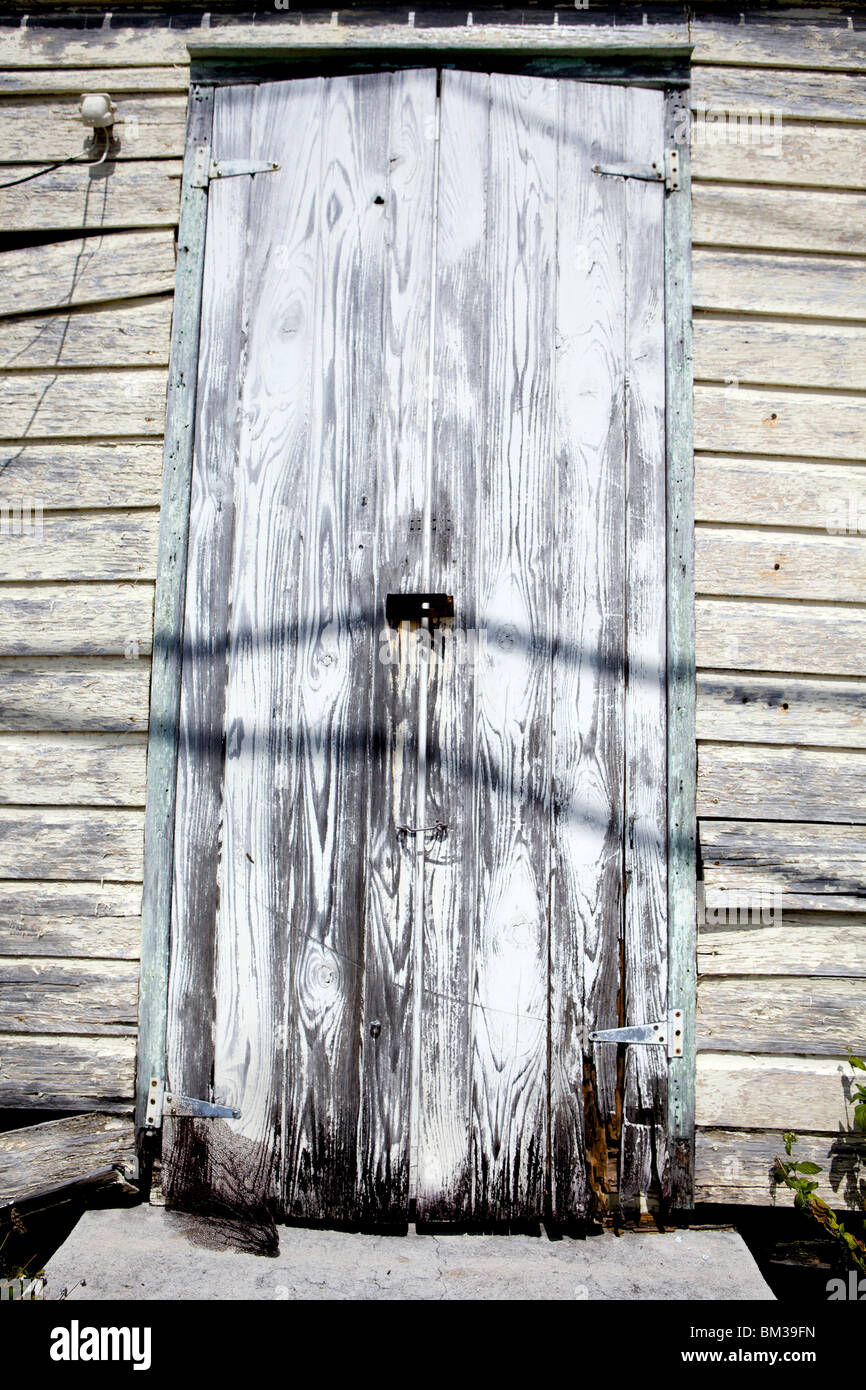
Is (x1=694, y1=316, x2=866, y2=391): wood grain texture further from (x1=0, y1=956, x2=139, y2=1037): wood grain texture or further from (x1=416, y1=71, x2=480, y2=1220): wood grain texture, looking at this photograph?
(x1=0, y1=956, x2=139, y2=1037): wood grain texture

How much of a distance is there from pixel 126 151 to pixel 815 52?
193 centimetres

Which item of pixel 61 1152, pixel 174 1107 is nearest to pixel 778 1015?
pixel 174 1107

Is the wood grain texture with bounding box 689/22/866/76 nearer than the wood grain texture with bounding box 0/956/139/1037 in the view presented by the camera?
No

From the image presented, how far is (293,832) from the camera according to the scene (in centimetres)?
234

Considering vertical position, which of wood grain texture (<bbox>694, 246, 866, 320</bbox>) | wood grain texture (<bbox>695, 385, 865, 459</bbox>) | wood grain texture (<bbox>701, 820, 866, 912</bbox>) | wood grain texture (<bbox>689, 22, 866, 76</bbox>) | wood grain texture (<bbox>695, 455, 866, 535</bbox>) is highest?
wood grain texture (<bbox>689, 22, 866, 76</bbox>)

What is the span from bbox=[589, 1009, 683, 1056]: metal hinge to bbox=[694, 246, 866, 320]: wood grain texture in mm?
1870

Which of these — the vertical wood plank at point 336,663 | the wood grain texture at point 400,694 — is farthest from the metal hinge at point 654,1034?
the vertical wood plank at point 336,663

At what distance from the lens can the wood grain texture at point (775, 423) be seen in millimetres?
2461

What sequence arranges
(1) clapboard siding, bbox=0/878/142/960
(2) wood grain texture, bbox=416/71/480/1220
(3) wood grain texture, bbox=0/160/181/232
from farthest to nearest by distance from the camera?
(3) wood grain texture, bbox=0/160/181/232 → (1) clapboard siding, bbox=0/878/142/960 → (2) wood grain texture, bbox=416/71/480/1220

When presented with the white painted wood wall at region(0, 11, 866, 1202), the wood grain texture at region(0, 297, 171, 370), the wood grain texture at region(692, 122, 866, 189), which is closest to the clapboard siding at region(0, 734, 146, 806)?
the white painted wood wall at region(0, 11, 866, 1202)

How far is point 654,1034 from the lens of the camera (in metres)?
2.28

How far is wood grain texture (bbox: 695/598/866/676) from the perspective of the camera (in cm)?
240

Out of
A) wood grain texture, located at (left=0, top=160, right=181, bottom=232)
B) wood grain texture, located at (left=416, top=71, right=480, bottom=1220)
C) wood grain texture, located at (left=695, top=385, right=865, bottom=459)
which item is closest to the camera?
wood grain texture, located at (left=416, top=71, right=480, bottom=1220)
